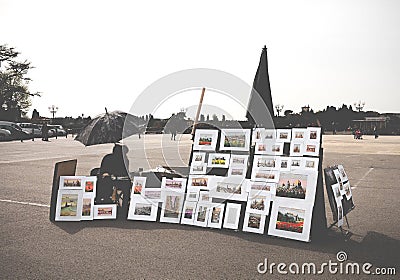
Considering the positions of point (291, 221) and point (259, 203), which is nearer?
point (291, 221)

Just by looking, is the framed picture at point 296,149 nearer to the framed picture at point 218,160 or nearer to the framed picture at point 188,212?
the framed picture at point 218,160

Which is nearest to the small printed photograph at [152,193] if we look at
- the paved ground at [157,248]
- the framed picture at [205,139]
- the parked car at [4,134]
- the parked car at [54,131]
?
the paved ground at [157,248]

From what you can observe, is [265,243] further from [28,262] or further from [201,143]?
[28,262]

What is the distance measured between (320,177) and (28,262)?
442cm

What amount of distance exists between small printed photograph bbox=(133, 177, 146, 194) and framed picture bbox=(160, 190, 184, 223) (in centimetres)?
43

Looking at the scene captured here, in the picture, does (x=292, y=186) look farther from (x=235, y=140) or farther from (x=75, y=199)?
(x=75, y=199)

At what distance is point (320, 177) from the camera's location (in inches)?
295

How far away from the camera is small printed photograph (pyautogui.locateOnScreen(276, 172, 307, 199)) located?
24.1 ft

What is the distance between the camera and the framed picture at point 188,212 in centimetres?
813

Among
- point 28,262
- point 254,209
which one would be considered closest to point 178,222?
point 254,209

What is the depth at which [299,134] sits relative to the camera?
7.72 m

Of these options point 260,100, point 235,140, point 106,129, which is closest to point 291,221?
point 235,140

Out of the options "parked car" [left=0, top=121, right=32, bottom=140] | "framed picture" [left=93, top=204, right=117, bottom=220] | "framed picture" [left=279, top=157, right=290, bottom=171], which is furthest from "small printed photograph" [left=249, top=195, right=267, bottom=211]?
"parked car" [left=0, top=121, right=32, bottom=140]

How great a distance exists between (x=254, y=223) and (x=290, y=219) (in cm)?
60
